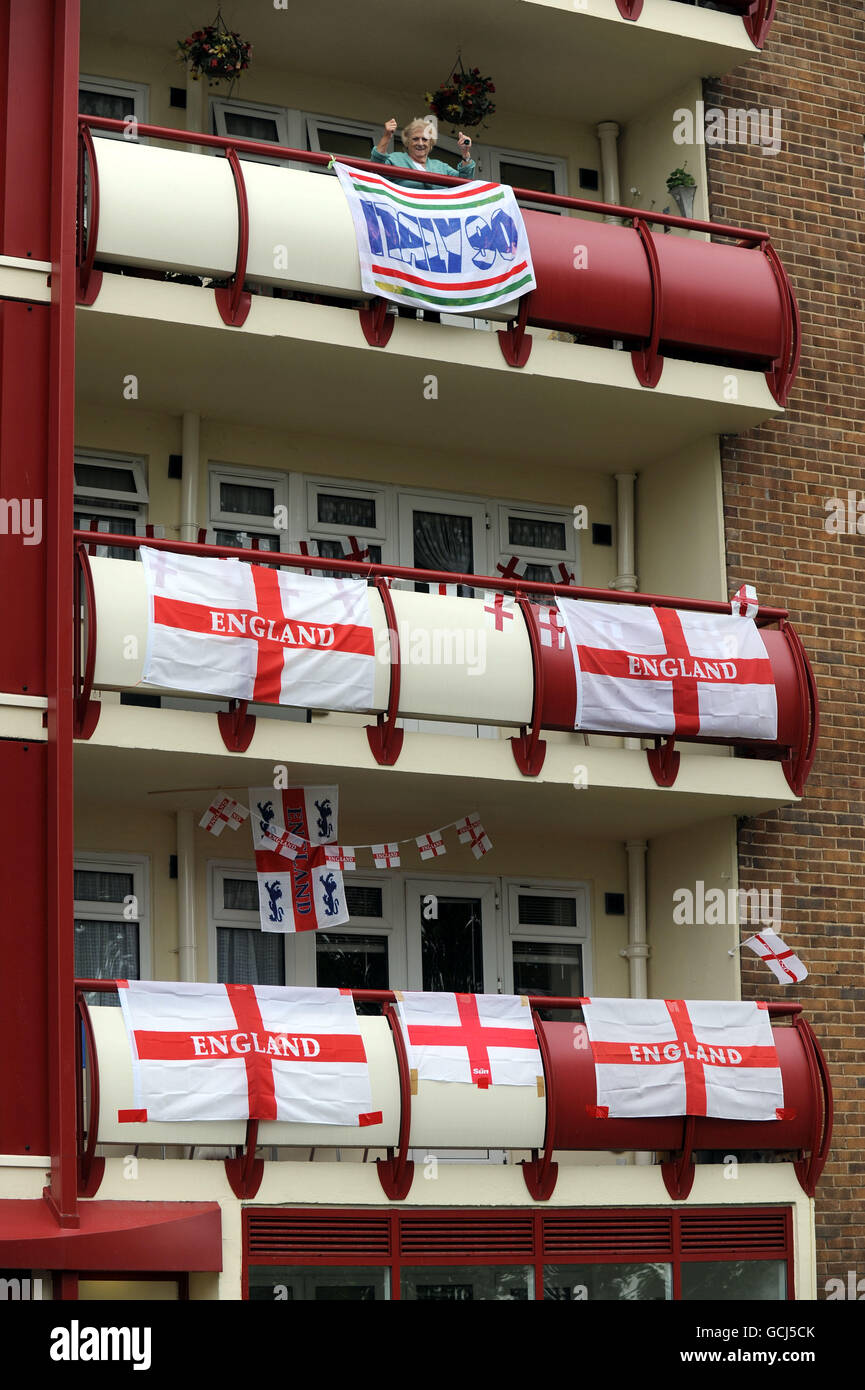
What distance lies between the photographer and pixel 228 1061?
44.3ft

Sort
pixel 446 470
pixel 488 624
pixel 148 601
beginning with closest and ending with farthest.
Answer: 1. pixel 148 601
2. pixel 488 624
3. pixel 446 470

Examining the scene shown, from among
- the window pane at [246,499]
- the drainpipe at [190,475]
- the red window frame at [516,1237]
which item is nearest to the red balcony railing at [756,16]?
the window pane at [246,499]

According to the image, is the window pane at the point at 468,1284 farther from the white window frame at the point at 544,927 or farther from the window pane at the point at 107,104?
the window pane at the point at 107,104

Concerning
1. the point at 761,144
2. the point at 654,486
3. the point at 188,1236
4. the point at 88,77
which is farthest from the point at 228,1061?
the point at 761,144

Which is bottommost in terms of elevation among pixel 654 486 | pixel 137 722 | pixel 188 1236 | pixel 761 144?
pixel 188 1236

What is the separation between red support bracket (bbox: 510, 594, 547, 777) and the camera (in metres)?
15.0

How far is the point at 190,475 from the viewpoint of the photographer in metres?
15.9

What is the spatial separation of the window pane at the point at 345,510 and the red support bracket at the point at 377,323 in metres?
1.64

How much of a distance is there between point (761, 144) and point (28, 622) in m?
7.80

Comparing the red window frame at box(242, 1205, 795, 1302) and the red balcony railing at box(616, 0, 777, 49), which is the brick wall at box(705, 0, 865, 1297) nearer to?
the red balcony railing at box(616, 0, 777, 49)

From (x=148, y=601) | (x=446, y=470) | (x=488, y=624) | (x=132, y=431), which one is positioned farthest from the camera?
(x=446, y=470)

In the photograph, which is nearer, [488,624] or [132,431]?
[488,624]

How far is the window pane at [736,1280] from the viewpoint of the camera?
49.0 ft
